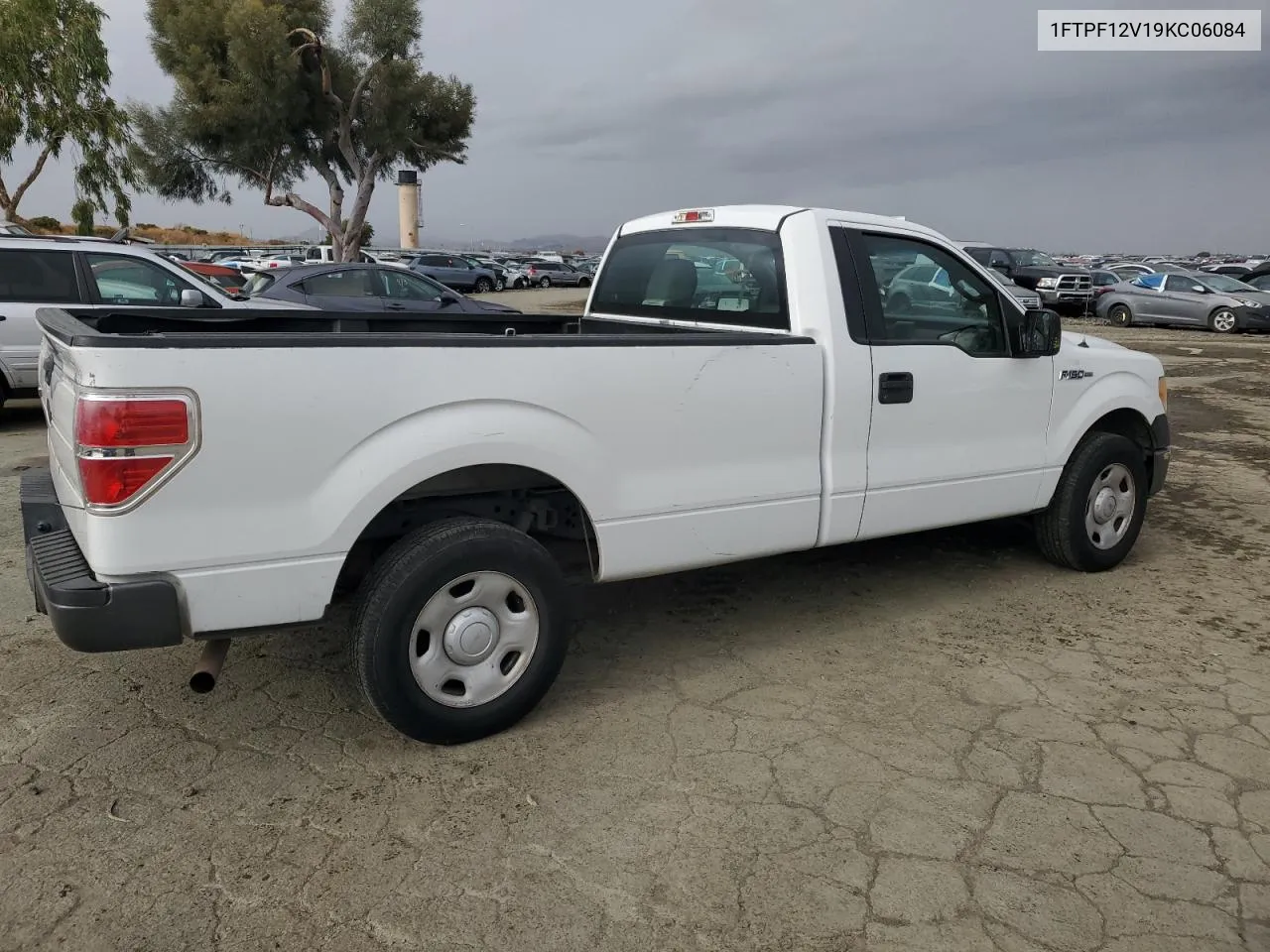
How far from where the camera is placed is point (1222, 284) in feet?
77.8

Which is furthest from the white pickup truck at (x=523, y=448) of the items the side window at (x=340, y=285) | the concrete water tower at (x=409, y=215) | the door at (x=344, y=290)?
the concrete water tower at (x=409, y=215)

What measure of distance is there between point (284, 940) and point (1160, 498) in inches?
264

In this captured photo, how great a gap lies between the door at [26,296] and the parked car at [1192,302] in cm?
2345

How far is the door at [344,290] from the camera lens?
44.9ft

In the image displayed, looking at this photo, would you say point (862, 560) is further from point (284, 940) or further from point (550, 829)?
point (284, 940)

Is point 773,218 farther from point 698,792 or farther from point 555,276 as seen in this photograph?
point 555,276

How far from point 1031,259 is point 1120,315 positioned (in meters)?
5.78

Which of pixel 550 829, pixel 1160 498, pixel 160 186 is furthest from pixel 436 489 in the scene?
pixel 160 186

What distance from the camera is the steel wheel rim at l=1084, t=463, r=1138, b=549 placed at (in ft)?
16.8

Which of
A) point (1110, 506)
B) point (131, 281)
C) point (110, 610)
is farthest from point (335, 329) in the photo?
point (131, 281)

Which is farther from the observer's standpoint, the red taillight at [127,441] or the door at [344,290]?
the door at [344,290]

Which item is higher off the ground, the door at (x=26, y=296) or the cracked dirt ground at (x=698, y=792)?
the door at (x=26, y=296)

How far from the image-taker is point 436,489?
3.25m

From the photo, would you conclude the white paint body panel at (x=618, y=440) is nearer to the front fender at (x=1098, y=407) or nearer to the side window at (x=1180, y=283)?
the front fender at (x=1098, y=407)
